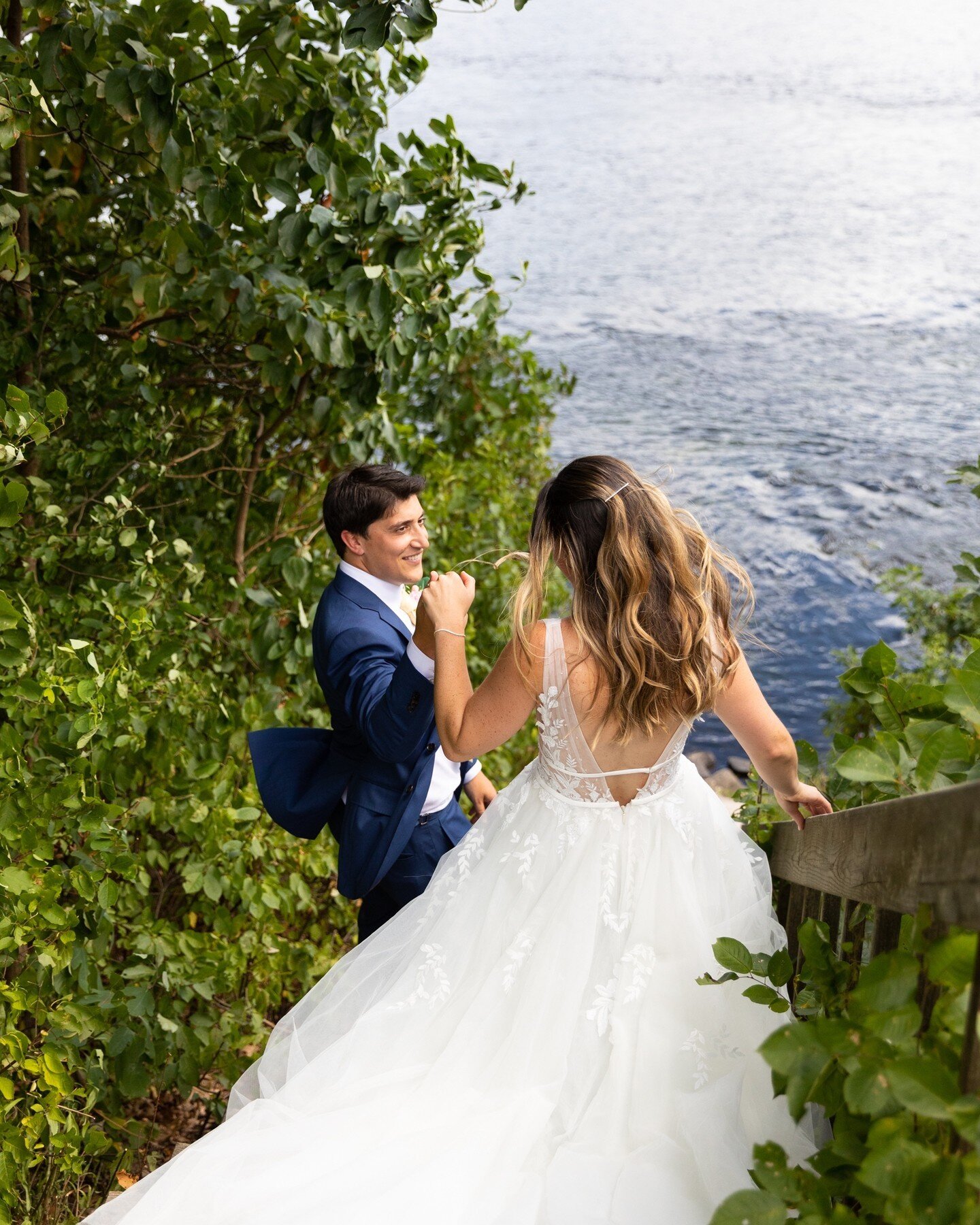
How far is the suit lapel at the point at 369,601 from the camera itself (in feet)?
7.34

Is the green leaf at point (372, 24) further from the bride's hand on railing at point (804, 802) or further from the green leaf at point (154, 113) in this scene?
the bride's hand on railing at point (804, 802)

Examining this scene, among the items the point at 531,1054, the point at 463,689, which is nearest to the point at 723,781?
the point at 463,689

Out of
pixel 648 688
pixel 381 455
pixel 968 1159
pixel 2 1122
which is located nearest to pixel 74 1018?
pixel 2 1122

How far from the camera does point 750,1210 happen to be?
97 centimetres

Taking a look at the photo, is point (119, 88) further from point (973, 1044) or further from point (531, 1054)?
point (973, 1044)

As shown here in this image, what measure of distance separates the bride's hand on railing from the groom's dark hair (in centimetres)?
104

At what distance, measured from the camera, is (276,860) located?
8.91ft

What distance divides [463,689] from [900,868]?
0.83 m

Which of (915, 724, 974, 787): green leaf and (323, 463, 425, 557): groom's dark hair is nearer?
(915, 724, 974, 787): green leaf

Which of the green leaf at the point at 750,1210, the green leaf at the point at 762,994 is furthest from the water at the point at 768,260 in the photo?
the green leaf at the point at 750,1210

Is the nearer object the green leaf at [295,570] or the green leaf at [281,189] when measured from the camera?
the green leaf at [281,189]

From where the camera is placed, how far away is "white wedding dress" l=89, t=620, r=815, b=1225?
1.34m

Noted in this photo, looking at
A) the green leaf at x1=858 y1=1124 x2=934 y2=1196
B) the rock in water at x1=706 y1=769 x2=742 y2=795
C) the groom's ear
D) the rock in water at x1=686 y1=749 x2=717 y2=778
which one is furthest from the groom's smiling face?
the rock in water at x1=686 y1=749 x2=717 y2=778

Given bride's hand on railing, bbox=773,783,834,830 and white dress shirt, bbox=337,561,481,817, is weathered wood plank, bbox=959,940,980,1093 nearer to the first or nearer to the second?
bride's hand on railing, bbox=773,783,834,830
